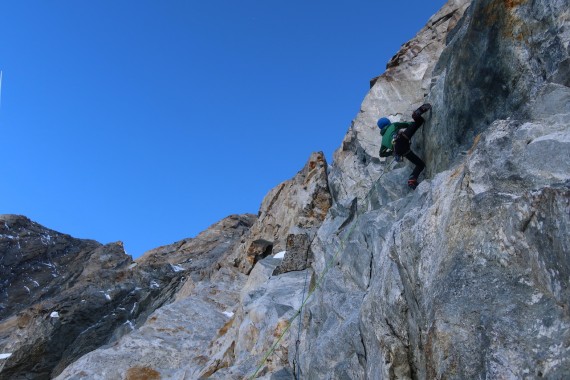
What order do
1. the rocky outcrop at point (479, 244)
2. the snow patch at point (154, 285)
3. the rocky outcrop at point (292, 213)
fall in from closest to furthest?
the rocky outcrop at point (479, 244) → the rocky outcrop at point (292, 213) → the snow patch at point (154, 285)

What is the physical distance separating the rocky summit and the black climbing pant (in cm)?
25

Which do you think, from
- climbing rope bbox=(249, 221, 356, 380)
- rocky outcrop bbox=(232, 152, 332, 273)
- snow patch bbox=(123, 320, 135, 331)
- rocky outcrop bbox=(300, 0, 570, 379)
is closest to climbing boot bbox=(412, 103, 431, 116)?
rocky outcrop bbox=(300, 0, 570, 379)

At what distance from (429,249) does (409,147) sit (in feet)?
22.3

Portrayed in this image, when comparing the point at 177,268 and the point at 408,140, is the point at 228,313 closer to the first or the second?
the point at 408,140

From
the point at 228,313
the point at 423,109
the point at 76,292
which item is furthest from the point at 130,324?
the point at 423,109

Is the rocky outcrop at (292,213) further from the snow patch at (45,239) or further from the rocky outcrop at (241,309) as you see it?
the snow patch at (45,239)

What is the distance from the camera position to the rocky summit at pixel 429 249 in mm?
7332

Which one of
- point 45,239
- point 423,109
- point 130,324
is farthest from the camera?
point 45,239

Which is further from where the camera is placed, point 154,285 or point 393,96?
point 154,285

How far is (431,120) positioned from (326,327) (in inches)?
233

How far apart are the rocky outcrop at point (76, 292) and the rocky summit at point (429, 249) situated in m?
8.67

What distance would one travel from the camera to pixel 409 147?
51.2ft

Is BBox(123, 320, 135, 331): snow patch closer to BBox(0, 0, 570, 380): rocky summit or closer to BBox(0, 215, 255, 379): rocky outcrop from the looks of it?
BBox(0, 215, 255, 379): rocky outcrop

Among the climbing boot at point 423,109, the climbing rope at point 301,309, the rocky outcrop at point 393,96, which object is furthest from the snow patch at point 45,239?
the climbing boot at point 423,109
